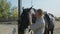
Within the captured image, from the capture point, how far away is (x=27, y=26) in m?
4.62

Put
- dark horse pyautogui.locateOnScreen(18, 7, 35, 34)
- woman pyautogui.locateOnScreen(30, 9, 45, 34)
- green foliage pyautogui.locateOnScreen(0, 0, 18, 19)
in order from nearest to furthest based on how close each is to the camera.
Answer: woman pyautogui.locateOnScreen(30, 9, 45, 34) → dark horse pyautogui.locateOnScreen(18, 7, 35, 34) → green foliage pyautogui.locateOnScreen(0, 0, 18, 19)

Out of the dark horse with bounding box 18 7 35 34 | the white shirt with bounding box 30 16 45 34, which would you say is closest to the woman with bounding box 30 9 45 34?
the white shirt with bounding box 30 16 45 34

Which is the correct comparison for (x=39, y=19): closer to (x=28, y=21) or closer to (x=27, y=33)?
(x=28, y=21)

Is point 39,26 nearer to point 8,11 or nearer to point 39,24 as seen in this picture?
point 39,24

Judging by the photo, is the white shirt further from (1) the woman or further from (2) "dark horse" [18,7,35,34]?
(2) "dark horse" [18,7,35,34]

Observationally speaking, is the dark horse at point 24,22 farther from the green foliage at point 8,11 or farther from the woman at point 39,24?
the green foliage at point 8,11

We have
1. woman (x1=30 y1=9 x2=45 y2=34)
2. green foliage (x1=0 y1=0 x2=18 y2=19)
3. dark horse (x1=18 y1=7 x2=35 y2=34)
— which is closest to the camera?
woman (x1=30 y1=9 x2=45 y2=34)

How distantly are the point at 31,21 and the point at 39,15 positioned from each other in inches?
18.3

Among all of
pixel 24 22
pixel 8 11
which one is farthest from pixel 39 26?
pixel 8 11

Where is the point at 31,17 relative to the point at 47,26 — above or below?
above

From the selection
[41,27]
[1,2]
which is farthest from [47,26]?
[1,2]

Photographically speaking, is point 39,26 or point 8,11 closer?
point 39,26

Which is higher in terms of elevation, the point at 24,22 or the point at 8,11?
the point at 24,22

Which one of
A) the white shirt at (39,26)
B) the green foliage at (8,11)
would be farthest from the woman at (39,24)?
the green foliage at (8,11)
